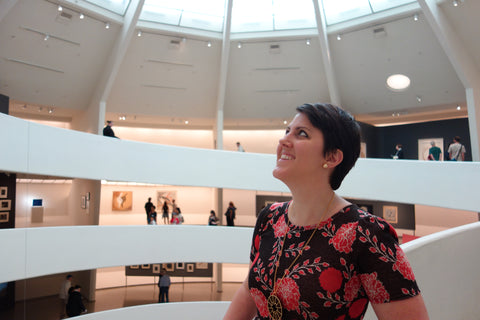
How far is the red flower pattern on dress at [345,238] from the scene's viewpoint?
1.48 m

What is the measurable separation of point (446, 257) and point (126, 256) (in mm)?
12029

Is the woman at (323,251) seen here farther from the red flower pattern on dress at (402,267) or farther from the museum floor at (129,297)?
the museum floor at (129,297)

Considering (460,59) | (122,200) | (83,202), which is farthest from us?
(122,200)

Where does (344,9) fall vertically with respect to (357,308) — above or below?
above

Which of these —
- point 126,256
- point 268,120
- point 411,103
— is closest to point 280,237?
point 126,256

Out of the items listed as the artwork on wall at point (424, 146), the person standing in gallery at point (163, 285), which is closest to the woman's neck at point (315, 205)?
the person standing in gallery at point (163, 285)

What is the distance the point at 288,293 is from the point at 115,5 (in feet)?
57.0

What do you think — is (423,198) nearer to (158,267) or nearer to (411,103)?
(411,103)

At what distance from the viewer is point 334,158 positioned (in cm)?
165

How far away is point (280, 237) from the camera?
5.72 feet

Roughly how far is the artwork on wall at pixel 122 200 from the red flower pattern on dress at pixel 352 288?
74.7ft

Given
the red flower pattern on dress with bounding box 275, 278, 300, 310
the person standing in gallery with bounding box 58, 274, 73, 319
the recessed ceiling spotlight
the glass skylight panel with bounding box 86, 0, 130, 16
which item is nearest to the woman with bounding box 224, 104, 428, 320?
the red flower pattern on dress with bounding box 275, 278, 300, 310

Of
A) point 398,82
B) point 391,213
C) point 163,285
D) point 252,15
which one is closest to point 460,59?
point 398,82

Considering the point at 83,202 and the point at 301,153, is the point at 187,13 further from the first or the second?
the point at 301,153
